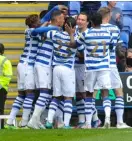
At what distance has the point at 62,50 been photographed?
16.0 meters

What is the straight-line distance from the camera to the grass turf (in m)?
13.1

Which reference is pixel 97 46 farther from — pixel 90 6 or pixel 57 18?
pixel 90 6

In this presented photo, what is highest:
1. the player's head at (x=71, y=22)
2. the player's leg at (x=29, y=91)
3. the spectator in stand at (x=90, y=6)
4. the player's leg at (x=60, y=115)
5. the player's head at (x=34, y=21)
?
the spectator in stand at (x=90, y=6)

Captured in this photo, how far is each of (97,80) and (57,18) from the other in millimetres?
1307

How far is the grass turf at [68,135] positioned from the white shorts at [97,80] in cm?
127

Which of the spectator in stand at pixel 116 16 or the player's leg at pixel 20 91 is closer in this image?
the player's leg at pixel 20 91

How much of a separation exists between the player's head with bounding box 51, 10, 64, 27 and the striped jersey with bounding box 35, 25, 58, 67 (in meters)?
0.34

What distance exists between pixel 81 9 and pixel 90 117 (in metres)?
4.61

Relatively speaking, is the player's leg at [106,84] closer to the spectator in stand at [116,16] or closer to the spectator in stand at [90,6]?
the spectator in stand at [116,16]

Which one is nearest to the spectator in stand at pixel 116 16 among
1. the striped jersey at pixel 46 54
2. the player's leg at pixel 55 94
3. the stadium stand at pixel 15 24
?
the stadium stand at pixel 15 24

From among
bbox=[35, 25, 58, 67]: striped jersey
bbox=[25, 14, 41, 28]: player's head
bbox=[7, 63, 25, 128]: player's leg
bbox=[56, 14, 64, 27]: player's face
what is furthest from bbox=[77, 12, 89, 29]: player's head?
bbox=[7, 63, 25, 128]: player's leg

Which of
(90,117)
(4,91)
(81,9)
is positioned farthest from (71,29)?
(81,9)

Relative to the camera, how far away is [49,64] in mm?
16188

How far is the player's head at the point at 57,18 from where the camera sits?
Answer: 52.7 ft
